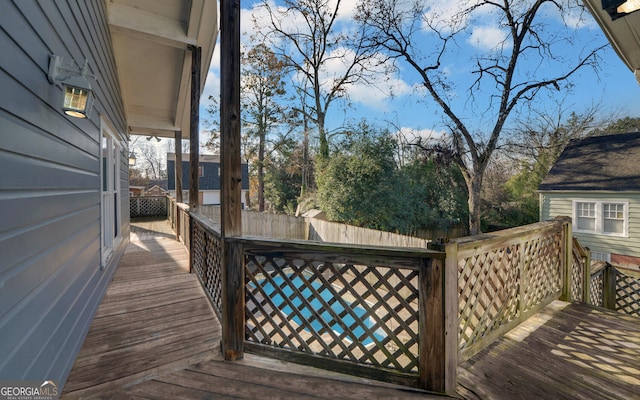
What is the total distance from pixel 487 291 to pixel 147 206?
506 inches

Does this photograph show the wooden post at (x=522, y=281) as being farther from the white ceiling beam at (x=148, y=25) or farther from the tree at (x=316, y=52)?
the tree at (x=316, y=52)

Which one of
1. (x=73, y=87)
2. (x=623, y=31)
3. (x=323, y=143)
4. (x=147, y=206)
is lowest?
(x=147, y=206)

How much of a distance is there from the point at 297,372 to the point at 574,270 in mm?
4064

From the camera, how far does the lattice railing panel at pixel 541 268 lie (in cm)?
285

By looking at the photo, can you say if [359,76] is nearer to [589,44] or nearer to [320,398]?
[589,44]

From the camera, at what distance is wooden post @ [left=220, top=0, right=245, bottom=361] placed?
2.20 meters

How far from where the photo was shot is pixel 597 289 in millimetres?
4531

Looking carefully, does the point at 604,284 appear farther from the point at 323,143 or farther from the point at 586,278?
the point at 323,143

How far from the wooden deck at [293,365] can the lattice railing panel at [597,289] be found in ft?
5.27

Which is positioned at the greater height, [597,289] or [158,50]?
[158,50]

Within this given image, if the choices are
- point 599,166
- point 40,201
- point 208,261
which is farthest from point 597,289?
point 599,166

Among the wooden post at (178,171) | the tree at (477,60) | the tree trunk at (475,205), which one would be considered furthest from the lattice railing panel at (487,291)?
the tree at (477,60)

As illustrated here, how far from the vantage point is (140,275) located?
4.18m

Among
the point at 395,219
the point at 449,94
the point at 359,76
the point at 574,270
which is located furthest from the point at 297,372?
the point at 359,76
